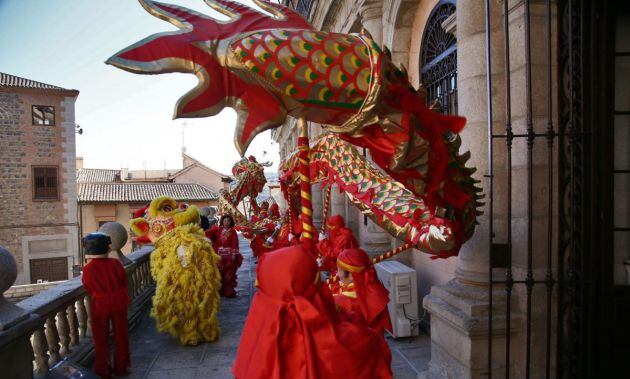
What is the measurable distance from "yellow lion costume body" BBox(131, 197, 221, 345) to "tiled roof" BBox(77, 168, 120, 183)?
113ft

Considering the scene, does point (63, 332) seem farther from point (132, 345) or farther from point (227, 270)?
point (227, 270)

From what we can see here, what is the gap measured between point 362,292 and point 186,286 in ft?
9.56

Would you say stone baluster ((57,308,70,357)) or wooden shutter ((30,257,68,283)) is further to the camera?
wooden shutter ((30,257,68,283))

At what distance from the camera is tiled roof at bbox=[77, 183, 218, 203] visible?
28.9m

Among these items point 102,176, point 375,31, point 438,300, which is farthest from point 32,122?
point 438,300

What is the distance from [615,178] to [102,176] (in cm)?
4137

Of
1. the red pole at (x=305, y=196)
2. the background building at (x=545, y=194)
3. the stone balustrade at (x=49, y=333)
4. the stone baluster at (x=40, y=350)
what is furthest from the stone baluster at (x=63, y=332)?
the background building at (x=545, y=194)

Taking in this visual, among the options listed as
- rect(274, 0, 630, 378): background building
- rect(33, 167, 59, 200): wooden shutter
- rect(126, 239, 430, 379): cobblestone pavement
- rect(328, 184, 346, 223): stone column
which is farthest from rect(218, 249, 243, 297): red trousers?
rect(33, 167, 59, 200): wooden shutter

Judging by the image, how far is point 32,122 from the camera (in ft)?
78.6

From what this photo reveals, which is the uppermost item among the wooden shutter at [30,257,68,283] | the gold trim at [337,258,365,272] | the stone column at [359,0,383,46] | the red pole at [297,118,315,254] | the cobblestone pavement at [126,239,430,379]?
the stone column at [359,0,383,46]

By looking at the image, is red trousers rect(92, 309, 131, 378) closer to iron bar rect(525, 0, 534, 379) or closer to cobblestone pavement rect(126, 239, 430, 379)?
cobblestone pavement rect(126, 239, 430, 379)

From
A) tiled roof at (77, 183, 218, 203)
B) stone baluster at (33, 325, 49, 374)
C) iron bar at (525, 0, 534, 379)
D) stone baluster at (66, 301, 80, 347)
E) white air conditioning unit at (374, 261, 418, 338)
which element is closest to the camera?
iron bar at (525, 0, 534, 379)

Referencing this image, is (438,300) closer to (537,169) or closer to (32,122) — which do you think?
(537,169)

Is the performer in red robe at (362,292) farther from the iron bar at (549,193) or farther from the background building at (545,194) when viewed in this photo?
the iron bar at (549,193)
